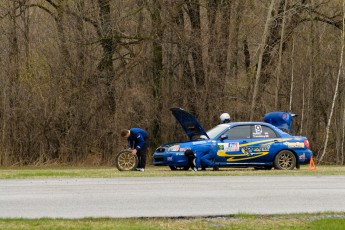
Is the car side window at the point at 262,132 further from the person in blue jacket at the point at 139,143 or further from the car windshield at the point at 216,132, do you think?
the person in blue jacket at the point at 139,143

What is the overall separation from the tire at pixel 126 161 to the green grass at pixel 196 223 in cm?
1331

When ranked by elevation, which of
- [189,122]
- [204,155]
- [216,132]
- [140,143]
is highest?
[189,122]

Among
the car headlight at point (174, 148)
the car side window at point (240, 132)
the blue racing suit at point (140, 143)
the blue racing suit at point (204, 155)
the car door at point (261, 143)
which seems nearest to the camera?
the blue racing suit at point (204, 155)

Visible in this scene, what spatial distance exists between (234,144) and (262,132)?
1032mm

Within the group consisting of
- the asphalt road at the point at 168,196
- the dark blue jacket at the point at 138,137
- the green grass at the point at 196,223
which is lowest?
the green grass at the point at 196,223

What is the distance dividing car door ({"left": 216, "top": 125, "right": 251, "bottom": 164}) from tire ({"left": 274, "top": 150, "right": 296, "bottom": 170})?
3.18ft

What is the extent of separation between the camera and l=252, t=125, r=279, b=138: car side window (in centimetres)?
2717

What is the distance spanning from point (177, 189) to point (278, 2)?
23.8 m

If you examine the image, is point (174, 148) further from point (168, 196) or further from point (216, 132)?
point (168, 196)

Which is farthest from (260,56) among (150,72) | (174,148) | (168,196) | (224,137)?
(168,196)

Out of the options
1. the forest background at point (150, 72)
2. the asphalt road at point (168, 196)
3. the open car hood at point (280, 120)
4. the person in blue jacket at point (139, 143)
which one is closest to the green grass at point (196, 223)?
the asphalt road at point (168, 196)

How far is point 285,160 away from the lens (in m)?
27.0

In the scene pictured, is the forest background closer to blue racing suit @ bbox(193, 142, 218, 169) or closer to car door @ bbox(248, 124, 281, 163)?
blue racing suit @ bbox(193, 142, 218, 169)

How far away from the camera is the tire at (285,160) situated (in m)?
27.0
